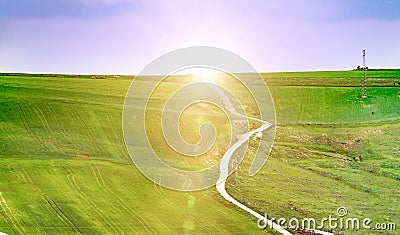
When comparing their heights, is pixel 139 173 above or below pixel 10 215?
above

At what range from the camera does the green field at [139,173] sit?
33.2 meters

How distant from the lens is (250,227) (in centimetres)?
3284

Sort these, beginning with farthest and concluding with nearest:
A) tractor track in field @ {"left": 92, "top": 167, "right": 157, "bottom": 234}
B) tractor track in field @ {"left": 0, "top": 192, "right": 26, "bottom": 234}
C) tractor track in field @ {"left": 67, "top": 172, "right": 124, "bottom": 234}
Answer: tractor track in field @ {"left": 92, "top": 167, "right": 157, "bottom": 234}, tractor track in field @ {"left": 67, "top": 172, "right": 124, "bottom": 234}, tractor track in field @ {"left": 0, "top": 192, "right": 26, "bottom": 234}

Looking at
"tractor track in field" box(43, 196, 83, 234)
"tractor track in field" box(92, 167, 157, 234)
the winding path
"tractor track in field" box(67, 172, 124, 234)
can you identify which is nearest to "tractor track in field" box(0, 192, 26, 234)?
"tractor track in field" box(43, 196, 83, 234)

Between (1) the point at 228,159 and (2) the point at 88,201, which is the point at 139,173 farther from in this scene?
(1) the point at 228,159

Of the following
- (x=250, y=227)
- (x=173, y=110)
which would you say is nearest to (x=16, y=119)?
(x=173, y=110)

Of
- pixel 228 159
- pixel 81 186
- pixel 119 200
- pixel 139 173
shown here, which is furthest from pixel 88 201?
pixel 228 159

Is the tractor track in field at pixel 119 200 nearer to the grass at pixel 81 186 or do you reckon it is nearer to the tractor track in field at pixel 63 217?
the grass at pixel 81 186

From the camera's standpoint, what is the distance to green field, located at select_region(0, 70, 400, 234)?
109ft

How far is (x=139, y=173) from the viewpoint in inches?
1674

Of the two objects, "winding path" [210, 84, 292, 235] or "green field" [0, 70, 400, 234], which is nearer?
"green field" [0, 70, 400, 234]

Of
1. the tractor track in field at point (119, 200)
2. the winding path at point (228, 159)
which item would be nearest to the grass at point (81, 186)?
the tractor track in field at point (119, 200)

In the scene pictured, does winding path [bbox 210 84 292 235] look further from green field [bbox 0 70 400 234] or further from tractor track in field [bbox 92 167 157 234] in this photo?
tractor track in field [bbox 92 167 157 234]

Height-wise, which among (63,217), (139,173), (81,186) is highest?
(139,173)
